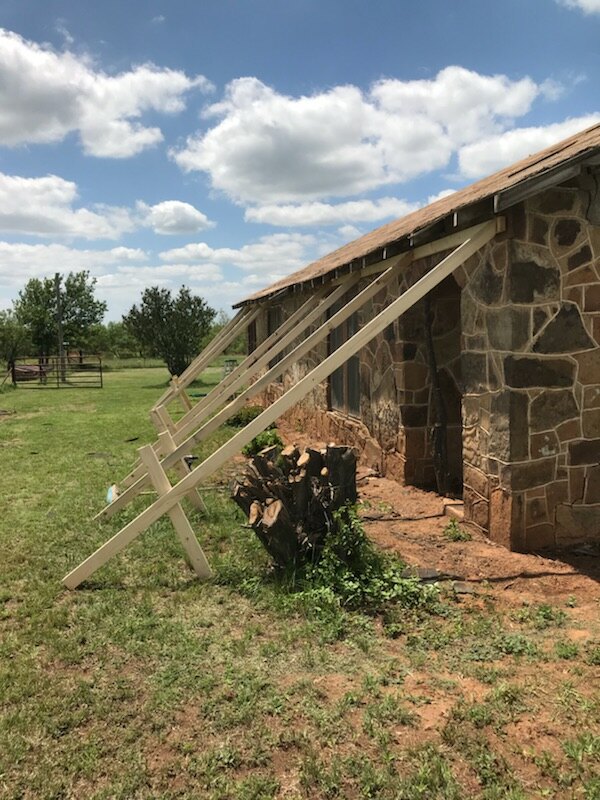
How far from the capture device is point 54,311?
44.5 meters

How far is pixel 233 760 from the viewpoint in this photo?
2.59 meters

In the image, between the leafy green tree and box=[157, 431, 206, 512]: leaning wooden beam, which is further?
the leafy green tree

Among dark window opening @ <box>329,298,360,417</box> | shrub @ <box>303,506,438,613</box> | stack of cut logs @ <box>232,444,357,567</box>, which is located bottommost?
shrub @ <box>303,506,438,613</box>

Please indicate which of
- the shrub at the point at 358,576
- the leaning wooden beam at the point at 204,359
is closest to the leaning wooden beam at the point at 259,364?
the leaning wooden beam at the point at 204,359

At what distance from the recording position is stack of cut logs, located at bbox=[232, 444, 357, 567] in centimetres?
435

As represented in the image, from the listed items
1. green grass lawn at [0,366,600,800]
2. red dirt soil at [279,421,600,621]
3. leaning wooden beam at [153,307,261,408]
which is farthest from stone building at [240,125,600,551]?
leaning wooden beam at [153,307,261,408]

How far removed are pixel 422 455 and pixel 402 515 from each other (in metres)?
1.19

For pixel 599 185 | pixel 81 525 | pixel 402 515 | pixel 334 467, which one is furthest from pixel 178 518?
pixel 599 185

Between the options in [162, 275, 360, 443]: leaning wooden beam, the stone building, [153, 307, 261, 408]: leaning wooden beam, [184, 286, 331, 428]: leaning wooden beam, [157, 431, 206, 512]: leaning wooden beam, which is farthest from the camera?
[153, 307, 261, 408]: leaning wooden beam

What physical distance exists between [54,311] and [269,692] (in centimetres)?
4614

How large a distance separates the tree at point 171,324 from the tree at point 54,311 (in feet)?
54.4

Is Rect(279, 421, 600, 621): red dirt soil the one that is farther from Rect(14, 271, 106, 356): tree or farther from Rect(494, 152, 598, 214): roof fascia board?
Rect(14, 271, 106, 356): tree

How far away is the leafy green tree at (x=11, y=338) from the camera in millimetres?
39531

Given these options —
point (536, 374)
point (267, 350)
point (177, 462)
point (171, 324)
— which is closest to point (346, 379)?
point (267, 350)
